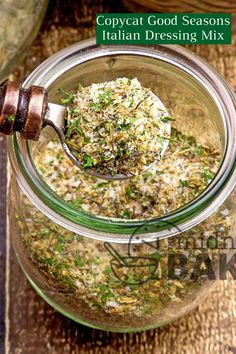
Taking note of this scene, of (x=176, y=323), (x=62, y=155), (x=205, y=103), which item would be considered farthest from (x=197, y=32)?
(x=176, y=323)

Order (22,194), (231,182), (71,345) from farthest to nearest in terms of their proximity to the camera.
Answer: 1. (71,345)
2. (22,194)
3. (231,182)

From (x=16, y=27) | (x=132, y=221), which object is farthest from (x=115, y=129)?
(x=16, y=27)

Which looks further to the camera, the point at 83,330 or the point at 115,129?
the point at 83,330

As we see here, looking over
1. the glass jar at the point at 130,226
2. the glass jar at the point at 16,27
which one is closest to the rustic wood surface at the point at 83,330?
the glass jar at the point at 130,226

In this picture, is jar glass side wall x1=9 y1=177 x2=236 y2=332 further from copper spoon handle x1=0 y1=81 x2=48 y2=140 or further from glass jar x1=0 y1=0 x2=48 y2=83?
glass jar x1=0 y1=0 x2=48 y2=83

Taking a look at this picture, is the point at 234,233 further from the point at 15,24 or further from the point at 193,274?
the point at 15,24

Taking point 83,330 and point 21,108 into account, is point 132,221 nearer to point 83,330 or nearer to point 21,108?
point 21,108

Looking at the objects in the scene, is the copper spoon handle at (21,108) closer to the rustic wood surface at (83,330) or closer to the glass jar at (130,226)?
the glass jar at (130,226)
